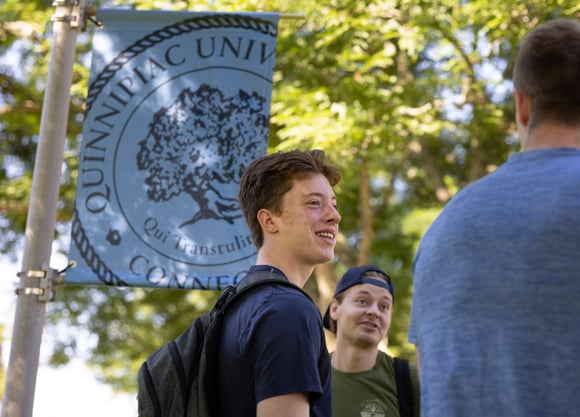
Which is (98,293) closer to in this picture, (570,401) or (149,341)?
(149,341)

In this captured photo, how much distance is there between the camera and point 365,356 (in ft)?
14.9

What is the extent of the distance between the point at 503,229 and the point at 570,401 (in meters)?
0.38

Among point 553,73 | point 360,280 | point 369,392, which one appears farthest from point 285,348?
point 360,280

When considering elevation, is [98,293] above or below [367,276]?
above

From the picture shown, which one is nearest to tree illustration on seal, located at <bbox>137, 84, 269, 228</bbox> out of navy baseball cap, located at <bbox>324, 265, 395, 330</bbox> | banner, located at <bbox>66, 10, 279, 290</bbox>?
banner, located at <bbox>66, 10, 279, 290</bbox>

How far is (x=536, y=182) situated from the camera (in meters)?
1.97

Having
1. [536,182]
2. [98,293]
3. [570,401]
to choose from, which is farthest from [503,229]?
[98,293]

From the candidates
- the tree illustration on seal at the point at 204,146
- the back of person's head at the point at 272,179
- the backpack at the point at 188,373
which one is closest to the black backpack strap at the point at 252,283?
the backpack at the point at 188,373

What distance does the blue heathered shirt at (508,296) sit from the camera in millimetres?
1858

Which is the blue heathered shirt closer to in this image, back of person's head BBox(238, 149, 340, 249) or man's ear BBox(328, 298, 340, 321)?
back of person's head BBox(238, 149, 340, 249)

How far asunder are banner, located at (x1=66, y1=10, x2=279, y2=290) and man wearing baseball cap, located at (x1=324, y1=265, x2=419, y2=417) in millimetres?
583

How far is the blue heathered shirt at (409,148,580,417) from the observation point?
6.10 ft

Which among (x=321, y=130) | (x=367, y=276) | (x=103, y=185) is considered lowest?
(x=367, y=276)

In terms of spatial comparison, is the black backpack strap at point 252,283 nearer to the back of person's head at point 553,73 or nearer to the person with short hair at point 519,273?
the person with short hair at point 519,273
